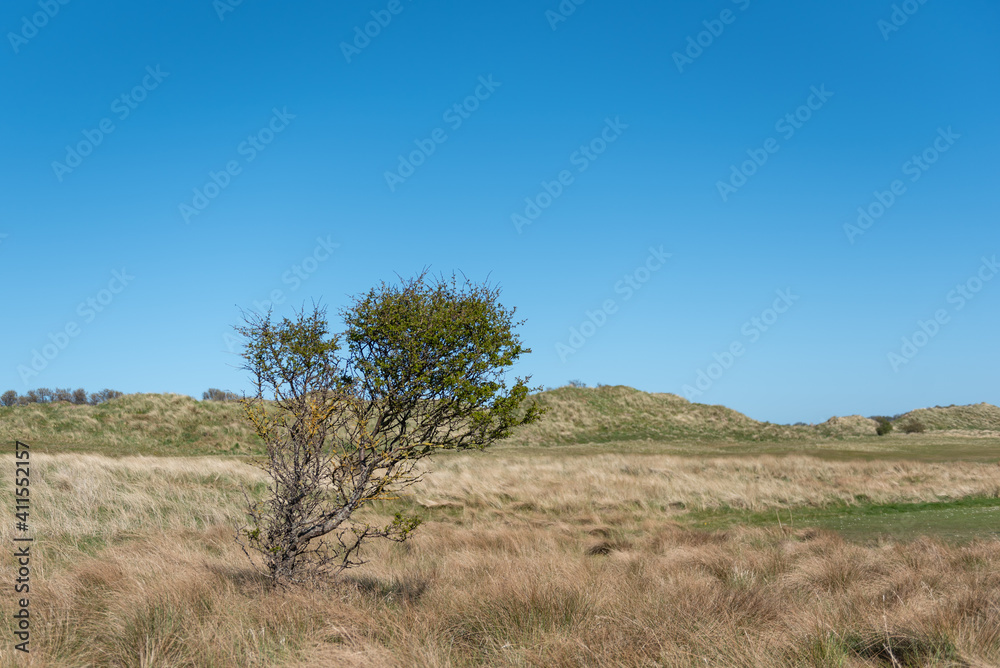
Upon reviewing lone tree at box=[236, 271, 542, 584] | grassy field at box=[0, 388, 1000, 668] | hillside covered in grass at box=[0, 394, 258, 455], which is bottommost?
grassy field at box=[0, 388, 1000, 668]

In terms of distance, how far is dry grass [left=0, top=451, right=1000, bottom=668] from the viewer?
213 inches

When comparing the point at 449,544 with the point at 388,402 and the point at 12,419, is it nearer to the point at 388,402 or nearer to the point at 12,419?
the point at 388,402

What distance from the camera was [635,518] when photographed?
19.2m

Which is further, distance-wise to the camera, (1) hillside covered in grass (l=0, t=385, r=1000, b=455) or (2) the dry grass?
Answer: (1) hillside covered in grass (l=0, t=385, r=1000, b=455)

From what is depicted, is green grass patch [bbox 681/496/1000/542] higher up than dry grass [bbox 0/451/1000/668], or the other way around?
dry grass [bbox 0/451/1000/668]

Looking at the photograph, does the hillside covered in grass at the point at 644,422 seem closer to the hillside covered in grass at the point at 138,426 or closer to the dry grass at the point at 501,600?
the hillside covered in grass at the point at 138,426

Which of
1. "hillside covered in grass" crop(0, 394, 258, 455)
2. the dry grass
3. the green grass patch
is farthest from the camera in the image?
"hillside covered in grass" crop(0, 394, 258, 455)

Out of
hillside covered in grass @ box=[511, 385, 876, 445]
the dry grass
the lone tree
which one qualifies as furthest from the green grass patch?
hillside covered in grass @ box=[511, 385, 876, 445]

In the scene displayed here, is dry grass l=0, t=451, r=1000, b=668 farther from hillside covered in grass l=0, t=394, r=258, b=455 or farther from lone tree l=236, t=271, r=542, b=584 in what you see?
hillside covered in grass l=0, t=394, r=258, b=455

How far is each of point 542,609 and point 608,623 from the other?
0.76m

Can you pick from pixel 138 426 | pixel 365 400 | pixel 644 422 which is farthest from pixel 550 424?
pixel 365 400

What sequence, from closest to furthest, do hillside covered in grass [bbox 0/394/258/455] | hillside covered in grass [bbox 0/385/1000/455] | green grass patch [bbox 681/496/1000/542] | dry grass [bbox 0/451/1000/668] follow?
dry grass [bbox 0/451/1000/668] → green grass patch [bbox 681/496/1000/542] → hillside covered in grass [bbox 0/394/258/455] → hillside covered in grass [bbox 0/385/1000/455]

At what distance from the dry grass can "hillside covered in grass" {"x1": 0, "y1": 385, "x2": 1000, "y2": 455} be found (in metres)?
24.8

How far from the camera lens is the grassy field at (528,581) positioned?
18.0 ft
